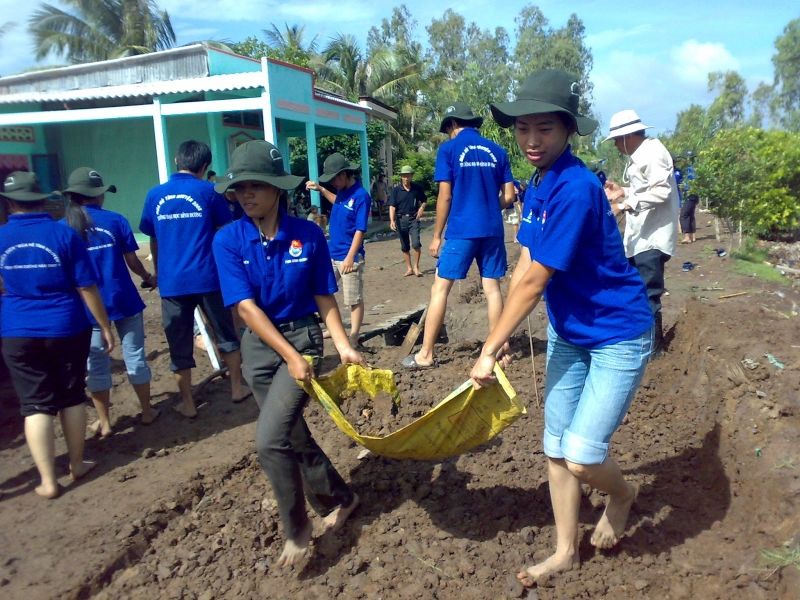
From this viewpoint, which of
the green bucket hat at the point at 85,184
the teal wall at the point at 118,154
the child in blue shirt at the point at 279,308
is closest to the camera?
the child in blue shirt at the point at 279,308

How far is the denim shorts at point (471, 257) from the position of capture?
5184mm

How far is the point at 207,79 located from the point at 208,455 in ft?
35.4

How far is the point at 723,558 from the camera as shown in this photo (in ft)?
9.88

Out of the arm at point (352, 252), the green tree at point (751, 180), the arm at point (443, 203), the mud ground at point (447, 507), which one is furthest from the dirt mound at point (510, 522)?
the green tree at point (751, 180)

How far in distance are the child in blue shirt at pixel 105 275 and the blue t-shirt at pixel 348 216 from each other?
2117 millimetres

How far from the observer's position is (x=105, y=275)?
4.70 metres

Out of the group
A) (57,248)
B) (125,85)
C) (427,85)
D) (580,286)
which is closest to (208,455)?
(57,248)

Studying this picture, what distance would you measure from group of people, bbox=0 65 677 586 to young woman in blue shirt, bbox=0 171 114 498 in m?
0.01

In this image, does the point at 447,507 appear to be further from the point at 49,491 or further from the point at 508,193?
the point at 508,193

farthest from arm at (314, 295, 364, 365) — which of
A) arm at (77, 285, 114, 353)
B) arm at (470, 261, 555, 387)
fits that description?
arm at (77, 285, 114, 353)

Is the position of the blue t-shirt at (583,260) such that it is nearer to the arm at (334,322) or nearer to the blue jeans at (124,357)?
the arm at (334,322)

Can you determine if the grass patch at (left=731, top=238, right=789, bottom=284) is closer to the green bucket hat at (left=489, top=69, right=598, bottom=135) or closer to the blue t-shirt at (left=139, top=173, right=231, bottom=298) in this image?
the blue t-shirt at (left=139, top=173, right=231, bottom=298)

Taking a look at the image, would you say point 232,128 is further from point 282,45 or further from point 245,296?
point 282,45

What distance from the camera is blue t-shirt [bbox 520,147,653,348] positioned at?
2.39m
